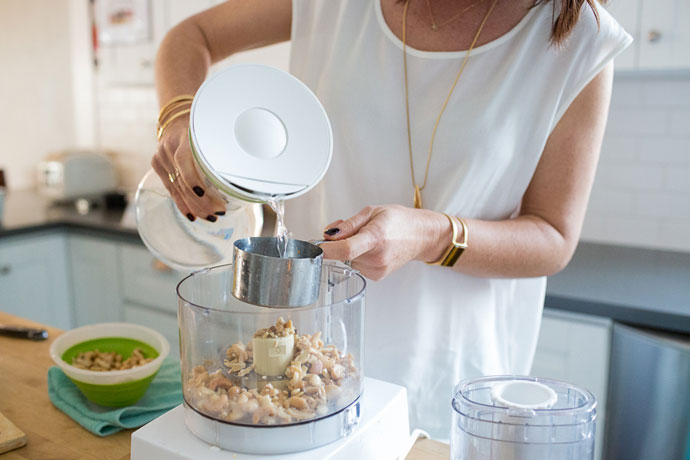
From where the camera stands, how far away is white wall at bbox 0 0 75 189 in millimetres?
2881

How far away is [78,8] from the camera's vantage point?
2.94 m

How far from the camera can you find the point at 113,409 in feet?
2.86

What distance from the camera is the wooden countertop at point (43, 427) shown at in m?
0.76

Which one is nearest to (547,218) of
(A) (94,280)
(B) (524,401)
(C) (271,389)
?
(B) (524,401)

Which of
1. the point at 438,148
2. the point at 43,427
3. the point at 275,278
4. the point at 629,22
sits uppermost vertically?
the point at 629,22

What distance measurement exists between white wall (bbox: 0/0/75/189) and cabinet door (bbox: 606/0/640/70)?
8.12ft

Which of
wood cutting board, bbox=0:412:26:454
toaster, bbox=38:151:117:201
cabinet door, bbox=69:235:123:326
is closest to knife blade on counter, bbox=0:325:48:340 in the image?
wood cutting board, bbox=0:412:26:454

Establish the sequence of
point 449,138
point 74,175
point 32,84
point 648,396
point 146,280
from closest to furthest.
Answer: point 449,138 → point 648,396 → point 146,280 → point 74,175 → point 32,84

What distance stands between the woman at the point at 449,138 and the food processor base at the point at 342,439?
0.72ft

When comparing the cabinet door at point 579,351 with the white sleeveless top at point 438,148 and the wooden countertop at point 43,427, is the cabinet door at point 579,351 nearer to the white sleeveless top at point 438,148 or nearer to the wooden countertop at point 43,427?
the white sleeveless top at point 438,148

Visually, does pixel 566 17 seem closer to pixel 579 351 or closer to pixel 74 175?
pixel 579 351

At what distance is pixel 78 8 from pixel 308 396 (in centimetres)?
287

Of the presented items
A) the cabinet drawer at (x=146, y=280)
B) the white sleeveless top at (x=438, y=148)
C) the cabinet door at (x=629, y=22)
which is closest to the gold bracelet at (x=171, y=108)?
the white sleeveless top at (x=438, y=148)

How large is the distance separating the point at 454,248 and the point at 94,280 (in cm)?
197
